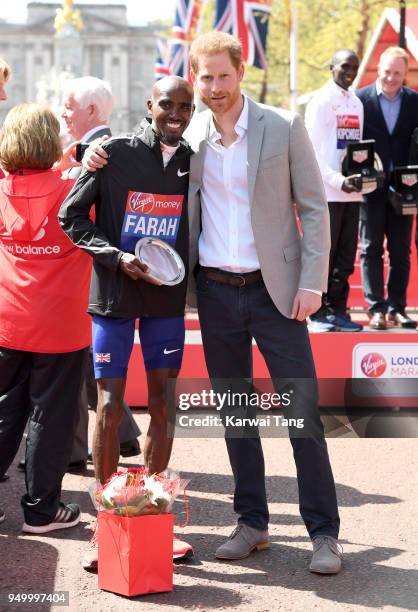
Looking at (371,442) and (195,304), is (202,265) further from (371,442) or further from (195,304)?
(371,442)

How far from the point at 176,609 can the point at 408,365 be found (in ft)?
13.5

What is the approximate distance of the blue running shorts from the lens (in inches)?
181

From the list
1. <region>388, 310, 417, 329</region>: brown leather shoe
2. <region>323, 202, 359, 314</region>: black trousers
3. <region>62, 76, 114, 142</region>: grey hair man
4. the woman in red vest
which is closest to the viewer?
the woman in red vest

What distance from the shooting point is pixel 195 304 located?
15.8 feet

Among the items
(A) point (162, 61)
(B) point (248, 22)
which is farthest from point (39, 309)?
(A) point (162, 61)

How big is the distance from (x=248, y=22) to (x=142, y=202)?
12560 mm

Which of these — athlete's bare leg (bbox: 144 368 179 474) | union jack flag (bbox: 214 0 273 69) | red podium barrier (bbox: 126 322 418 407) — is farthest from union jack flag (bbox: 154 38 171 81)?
athlete's bare leg (bbox: 144 368 179 474)

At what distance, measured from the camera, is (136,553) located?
419cm

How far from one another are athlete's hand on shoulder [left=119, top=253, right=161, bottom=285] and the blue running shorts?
30 cm

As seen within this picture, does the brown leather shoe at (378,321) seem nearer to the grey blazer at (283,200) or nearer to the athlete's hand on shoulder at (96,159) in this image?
the grey blazer at (283,200)

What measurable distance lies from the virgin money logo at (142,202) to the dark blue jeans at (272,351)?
1.17 ft

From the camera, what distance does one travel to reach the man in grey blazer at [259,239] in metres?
4.43

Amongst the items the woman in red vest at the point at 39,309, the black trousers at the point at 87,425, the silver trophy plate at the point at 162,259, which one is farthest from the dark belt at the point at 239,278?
the black trousers at the point at 87,425

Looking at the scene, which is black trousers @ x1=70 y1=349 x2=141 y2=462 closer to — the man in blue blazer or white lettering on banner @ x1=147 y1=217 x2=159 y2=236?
white lettering on banner @ x1=147 y1=217 x2=159 y2=236
